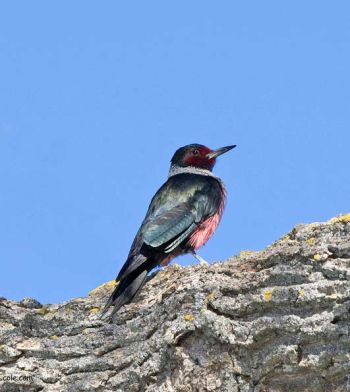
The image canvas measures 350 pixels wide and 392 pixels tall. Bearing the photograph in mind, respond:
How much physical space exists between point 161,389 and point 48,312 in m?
1.56

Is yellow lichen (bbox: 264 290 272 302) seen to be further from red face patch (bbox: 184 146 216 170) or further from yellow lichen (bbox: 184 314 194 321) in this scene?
red face patch (bbox: 184 146 216 170)

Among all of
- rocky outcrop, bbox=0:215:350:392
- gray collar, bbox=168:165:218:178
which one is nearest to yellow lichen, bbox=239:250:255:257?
rocky outcrop, bbox=0:215:350:392

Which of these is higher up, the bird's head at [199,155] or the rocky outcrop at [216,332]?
the bird's head at [199,155]

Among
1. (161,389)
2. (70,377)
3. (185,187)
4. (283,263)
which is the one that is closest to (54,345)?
(70,377)

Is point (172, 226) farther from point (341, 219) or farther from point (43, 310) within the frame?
point (341, 219)

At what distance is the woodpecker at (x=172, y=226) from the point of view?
32.9ft

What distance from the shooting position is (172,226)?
11250 mm

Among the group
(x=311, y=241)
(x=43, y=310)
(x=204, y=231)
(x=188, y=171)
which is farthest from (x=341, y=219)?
(x=188, y=171)

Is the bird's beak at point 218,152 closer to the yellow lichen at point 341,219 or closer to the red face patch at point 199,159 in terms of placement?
the red face patch at point 199,159

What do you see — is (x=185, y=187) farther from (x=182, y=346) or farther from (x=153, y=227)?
(x=182, y=346)

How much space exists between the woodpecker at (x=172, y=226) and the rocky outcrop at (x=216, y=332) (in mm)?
278

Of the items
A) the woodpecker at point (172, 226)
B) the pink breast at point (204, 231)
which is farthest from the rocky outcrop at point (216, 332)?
the pink breast at point (204, 231)

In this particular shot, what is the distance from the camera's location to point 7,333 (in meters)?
9.50

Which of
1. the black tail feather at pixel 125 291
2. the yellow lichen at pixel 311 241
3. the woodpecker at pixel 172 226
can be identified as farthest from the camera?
the woodpecker at pixel 172 226
